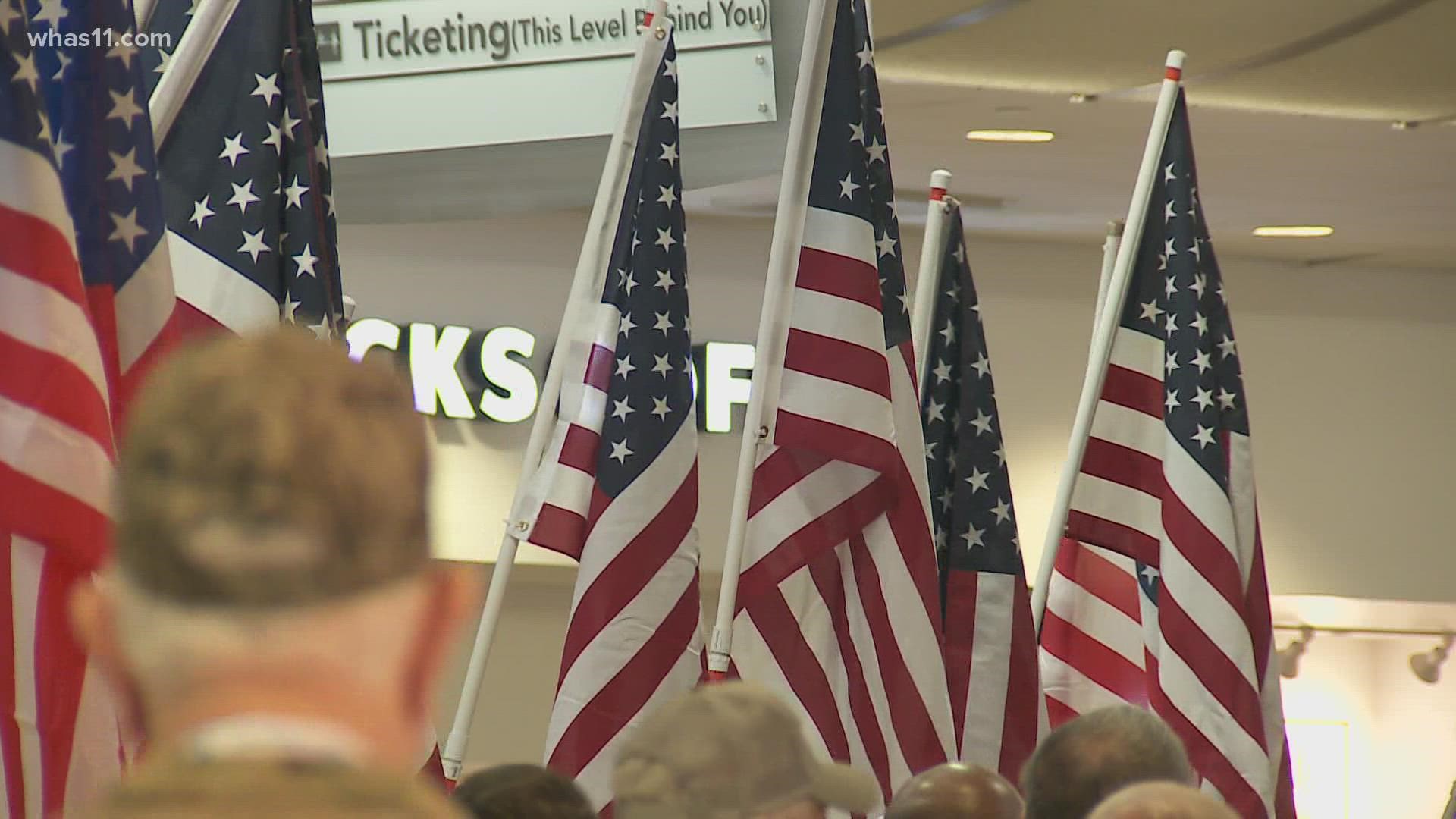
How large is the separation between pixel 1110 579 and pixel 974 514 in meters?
0.71

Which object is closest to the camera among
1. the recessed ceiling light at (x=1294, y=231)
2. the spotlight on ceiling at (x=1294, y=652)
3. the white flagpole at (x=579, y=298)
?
the white flagpole at (x=579, y=298)

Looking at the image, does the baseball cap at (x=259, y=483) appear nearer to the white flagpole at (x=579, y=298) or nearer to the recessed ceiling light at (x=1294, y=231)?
the white flagpole at (x=579, y=298)

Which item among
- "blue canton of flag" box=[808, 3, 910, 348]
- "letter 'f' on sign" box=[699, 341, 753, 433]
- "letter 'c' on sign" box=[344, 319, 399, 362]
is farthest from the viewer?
"letter 'f' on sign" box=[699, 341, 753, 433]

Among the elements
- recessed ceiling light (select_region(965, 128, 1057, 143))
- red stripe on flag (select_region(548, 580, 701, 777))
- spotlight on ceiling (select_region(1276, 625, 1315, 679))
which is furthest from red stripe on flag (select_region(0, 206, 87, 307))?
spotlight on ceiling (select_region(1276, 625, 1315, 679))

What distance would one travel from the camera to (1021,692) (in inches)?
164

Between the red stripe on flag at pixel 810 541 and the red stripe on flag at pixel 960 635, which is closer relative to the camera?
the red stripe on flag at pixel 810 541

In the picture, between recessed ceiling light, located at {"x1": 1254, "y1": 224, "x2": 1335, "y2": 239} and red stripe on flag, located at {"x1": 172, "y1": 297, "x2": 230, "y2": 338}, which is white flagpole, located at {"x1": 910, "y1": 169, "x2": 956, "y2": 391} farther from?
recessed ceiling light, located at {"x1": 1254, "y1": 224, "x2": 1335, "y2": 239}

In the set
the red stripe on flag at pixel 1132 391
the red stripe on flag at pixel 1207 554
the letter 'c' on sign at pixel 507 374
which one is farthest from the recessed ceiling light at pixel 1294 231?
the red stripe on flag at pixel 1207 554

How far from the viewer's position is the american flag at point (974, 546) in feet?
13.7

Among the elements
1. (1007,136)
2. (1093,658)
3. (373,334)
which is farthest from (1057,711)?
(373,334)

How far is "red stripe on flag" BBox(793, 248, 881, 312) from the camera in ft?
12.7

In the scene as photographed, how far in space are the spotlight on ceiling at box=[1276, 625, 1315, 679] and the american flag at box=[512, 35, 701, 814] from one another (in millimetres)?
7136

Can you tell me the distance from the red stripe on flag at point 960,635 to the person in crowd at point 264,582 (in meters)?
3.61

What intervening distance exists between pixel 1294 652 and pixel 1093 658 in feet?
19.2
